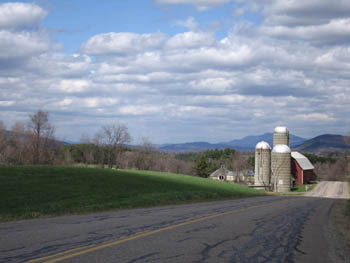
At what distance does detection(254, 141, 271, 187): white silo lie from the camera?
247ft

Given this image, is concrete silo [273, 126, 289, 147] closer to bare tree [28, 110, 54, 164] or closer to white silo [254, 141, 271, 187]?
white silo [254, 141, 271, 187]

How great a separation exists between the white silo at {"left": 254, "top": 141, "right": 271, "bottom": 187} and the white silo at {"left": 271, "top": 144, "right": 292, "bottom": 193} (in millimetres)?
1355

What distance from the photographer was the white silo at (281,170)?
72875 mm

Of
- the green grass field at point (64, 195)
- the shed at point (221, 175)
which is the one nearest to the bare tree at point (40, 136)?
the green grass field at point (64, 195)

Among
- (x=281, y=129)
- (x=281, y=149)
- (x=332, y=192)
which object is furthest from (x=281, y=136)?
(x=332, y=192)

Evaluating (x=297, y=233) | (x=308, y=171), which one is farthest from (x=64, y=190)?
(x=308, y=171)

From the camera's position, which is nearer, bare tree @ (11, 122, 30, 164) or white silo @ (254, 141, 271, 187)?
bare tree @ (11, 122, 30, 164)

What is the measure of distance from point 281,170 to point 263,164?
4.07 m

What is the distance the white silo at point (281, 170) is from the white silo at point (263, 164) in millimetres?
1355

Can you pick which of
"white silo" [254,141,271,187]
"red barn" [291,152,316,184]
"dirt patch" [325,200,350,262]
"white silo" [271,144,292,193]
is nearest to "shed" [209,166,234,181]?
"red barn" [291,152,316,184]

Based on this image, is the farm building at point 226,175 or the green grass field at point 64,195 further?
the farm building at point 226,175

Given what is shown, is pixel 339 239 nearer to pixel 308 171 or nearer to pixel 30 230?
pixel 30 230

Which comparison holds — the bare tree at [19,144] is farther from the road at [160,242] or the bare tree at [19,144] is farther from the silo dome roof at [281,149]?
the road at [160,242]

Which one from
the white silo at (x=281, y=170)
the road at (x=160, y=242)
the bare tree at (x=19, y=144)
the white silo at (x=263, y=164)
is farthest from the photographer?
the white silo at (x=263, y=164)
